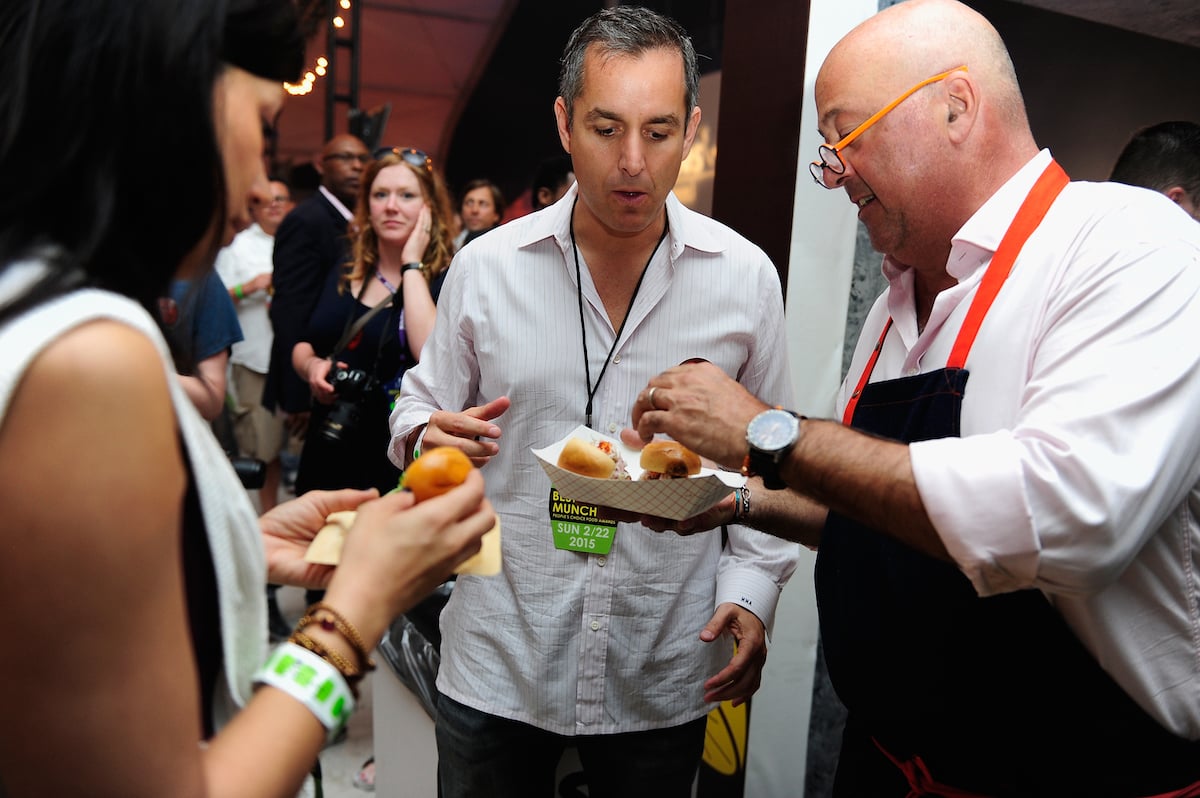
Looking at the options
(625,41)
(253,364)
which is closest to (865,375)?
(625,41)

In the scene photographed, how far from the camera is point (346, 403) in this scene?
10.3 feet

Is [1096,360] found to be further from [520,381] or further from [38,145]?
[38,145]

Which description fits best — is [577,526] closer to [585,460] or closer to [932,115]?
[585,460]

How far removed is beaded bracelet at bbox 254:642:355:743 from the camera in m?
0.90

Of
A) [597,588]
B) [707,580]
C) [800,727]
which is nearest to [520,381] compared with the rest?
[597,588]

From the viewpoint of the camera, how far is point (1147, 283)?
122 cm

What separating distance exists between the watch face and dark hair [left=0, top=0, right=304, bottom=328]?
845 millimetres

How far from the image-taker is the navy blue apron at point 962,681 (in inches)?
51.3

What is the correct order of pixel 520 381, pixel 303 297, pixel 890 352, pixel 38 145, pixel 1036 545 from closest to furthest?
1. pixel 38 145
2. pixel 1036 545
3. pixel 890 352
4. pixel 520 381
5. pixel 303 297

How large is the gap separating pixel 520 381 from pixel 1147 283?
3.80 feet

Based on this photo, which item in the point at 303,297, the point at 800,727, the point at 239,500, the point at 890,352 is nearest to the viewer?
the point at 239,500

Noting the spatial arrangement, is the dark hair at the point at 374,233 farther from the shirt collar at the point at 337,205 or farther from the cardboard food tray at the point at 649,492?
the cardboard food tray at the point at 649,492

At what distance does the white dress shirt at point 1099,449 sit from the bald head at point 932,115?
0.74 feet

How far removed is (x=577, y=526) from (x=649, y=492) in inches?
12.2
